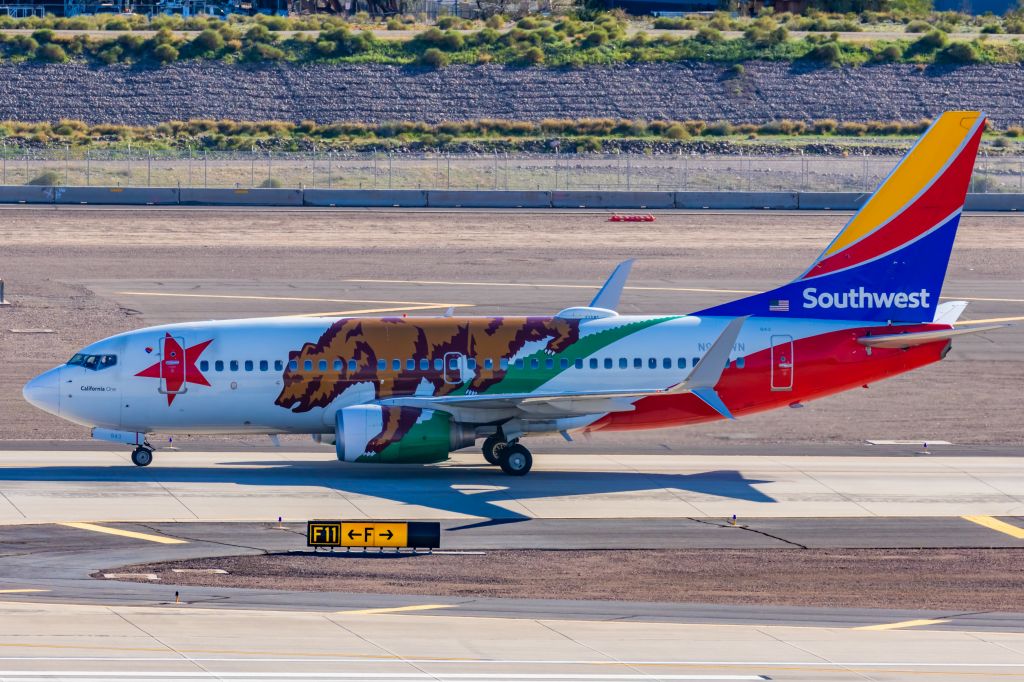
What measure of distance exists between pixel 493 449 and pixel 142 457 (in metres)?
8.35

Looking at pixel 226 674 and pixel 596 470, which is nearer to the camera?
pixel 226 674

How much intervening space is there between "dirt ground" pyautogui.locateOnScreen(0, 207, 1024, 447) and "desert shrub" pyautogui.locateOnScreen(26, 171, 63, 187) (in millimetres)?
7430

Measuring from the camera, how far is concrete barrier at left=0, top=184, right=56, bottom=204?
86688 millimetres

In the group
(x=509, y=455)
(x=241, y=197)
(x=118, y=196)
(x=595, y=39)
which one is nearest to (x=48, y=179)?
(x=118, y=196)

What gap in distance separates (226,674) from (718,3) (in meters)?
152

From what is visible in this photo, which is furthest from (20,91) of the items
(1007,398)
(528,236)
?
(1007,398)

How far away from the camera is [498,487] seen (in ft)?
117

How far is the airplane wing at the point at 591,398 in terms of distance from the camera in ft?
113

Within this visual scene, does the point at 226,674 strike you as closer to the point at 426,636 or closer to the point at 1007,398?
the point at 426,636

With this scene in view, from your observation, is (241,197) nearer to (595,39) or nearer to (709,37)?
(595,39)

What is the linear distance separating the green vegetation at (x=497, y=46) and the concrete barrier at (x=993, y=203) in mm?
44761

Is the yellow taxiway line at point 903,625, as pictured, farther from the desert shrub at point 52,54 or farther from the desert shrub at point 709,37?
the desert shrub at point 52,54

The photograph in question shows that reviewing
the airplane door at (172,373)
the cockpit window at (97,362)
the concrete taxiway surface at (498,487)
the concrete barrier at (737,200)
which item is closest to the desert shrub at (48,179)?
the concrete barrier at (737,200)

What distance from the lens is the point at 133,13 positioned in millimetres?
162125
